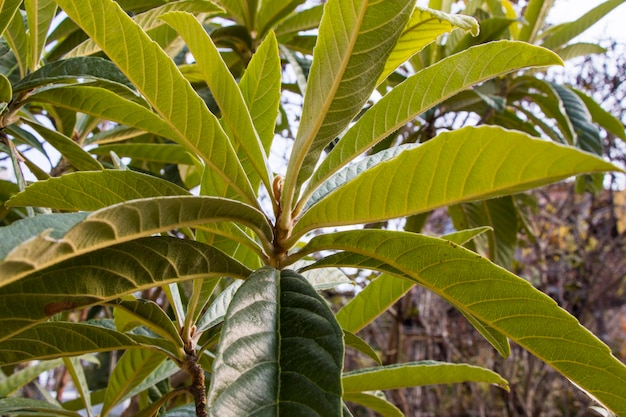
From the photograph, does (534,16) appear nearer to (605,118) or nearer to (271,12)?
(605,118)

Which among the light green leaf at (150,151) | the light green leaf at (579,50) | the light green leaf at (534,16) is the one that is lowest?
the light green leaf at (150,151)

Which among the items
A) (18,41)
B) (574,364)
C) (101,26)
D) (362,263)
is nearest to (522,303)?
(574,364)

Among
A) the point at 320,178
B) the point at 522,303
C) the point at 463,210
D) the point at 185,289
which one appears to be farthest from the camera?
the point at 463,210

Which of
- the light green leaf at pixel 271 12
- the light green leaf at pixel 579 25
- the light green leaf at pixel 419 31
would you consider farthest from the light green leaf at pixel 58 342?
the light green leaf at pixel 579 25

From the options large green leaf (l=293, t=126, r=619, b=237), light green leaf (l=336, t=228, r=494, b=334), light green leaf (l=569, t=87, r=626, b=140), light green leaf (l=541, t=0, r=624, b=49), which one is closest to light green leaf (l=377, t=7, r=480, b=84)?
large green leaf (l=293, t=126, r=619, b=237)

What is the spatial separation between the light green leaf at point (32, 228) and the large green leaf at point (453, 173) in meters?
0.29

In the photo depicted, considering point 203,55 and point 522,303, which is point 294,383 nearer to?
point 522,303

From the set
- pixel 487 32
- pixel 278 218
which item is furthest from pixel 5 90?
pixel 487 32

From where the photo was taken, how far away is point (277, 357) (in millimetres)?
570

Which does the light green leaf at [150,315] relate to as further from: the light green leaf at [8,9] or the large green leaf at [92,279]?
the light green leaf at [8,9]

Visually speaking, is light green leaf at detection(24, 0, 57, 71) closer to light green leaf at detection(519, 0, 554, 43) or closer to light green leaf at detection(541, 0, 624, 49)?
light green leaf at detection(519, 0, 554, 43)

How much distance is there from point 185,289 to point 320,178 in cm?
62

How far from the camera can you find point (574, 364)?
0.71 meters

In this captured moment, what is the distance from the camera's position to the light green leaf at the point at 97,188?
0.73 metres
